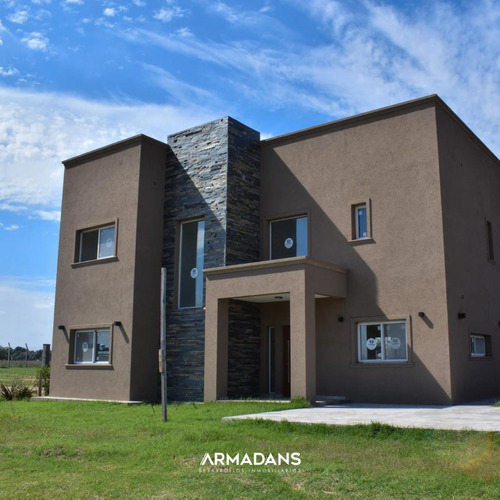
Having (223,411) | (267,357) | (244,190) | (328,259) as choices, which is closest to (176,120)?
(244,190)

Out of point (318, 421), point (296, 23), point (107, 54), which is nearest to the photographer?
point (318, 421)

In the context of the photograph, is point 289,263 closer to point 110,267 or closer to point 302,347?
point 302,347

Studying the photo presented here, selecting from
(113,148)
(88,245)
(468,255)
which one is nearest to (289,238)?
(468,255)

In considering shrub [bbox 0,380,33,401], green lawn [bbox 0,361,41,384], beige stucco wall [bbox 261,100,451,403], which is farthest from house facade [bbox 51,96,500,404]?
green lawn [bbox 0,361,41,384]

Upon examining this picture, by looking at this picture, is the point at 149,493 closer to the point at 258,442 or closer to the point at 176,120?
the point at 258,442

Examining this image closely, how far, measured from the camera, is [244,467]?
299 inches

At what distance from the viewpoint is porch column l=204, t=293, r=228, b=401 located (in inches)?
623

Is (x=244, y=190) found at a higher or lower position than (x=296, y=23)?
lower

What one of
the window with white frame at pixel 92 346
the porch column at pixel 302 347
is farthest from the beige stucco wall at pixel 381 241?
the window with white frame at pixel 92 346

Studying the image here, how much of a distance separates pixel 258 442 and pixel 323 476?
213 centimetres

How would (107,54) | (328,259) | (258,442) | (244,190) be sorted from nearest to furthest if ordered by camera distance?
(258,442) < (107,54) < (328,259) < (244,190)

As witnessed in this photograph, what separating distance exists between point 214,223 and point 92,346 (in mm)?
5502

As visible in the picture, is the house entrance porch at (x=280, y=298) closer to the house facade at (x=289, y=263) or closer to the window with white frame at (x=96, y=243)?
the house facade at (x=289, y=263)

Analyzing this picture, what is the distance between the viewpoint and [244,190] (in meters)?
18.2
